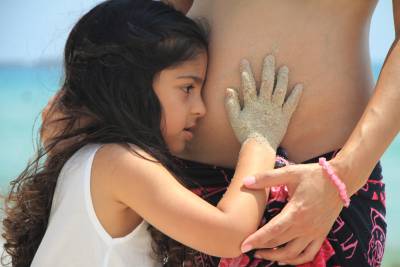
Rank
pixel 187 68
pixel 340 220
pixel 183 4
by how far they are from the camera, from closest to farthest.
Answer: pixel 340 220 → pixel 187 68 → pixel 183 4

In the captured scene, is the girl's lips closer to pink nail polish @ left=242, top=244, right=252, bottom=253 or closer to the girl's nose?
the girl's nose

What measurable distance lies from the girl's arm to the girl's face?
0.33ft

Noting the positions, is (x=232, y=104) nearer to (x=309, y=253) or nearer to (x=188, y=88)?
(x=188, y=88)

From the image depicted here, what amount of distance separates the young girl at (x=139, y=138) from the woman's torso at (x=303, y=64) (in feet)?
0.14

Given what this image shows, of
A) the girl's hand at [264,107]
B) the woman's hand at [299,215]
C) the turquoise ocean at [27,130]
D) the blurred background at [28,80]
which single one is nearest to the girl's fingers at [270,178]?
the woman's hand at [299,215]

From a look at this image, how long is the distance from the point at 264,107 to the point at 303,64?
0.51 ft

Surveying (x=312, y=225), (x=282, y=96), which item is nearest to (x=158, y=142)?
(x=282, y=96)

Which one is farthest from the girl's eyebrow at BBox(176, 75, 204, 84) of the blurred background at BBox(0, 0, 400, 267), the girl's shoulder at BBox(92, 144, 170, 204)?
the blurred background at BBox(0, 0, 400, 267)

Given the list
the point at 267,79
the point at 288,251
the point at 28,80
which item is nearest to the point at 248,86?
the point at 267,79

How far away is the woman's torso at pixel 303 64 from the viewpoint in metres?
1.42

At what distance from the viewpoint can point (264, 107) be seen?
136 centimetres

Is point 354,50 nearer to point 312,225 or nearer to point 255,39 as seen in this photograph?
point 255,39

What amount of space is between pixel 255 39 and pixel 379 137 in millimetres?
386

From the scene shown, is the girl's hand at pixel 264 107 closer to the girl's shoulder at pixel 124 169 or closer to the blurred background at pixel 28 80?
the girl's shoulder at pixel 124 169
